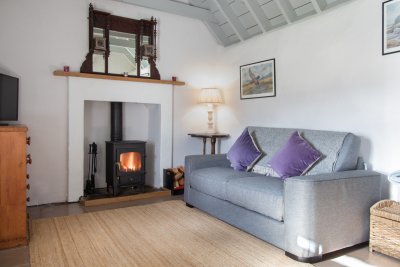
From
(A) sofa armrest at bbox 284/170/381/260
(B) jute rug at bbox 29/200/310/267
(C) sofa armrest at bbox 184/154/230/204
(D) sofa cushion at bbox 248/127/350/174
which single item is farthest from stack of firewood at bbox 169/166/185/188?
(A) sofa armrest at bbox 284/170/381/260

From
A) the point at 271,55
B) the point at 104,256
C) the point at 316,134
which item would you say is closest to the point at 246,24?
the point at 271,55

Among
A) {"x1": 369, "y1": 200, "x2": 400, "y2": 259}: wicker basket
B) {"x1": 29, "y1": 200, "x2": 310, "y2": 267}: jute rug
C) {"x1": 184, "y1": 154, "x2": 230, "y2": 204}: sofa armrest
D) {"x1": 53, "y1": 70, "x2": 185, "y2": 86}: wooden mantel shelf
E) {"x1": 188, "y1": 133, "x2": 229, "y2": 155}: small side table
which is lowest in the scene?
{"x1": 29, "y1": 200, "x2": 310, "y2": 267}: jute rug

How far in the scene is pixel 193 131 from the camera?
15.9 ft

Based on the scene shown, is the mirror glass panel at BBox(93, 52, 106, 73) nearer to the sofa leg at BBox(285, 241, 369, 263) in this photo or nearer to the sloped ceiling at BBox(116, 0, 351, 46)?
the sloped ceiling at BBox(116, 0, 351, 46)

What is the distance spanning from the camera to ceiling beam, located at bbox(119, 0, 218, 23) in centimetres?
423

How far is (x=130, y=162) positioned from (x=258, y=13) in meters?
2.57

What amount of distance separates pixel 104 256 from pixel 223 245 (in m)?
0.93

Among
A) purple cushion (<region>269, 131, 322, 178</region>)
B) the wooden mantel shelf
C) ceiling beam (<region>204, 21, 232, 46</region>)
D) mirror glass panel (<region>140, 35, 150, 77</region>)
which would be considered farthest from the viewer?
ceiling beam (<region>204, 21, 232, 46</region>)

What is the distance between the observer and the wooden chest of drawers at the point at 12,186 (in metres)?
2.44

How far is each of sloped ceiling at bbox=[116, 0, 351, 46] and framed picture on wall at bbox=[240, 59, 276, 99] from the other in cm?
44

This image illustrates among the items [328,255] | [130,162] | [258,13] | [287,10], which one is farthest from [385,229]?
[130,162]

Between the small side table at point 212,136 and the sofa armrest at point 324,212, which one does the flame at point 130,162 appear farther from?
the sofa armrest at point 324,212

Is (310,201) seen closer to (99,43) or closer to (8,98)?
(8,98)

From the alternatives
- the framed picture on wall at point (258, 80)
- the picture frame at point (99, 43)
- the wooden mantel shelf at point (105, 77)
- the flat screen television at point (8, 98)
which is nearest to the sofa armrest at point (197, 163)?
the framed picture on wall at point (258, 80)
